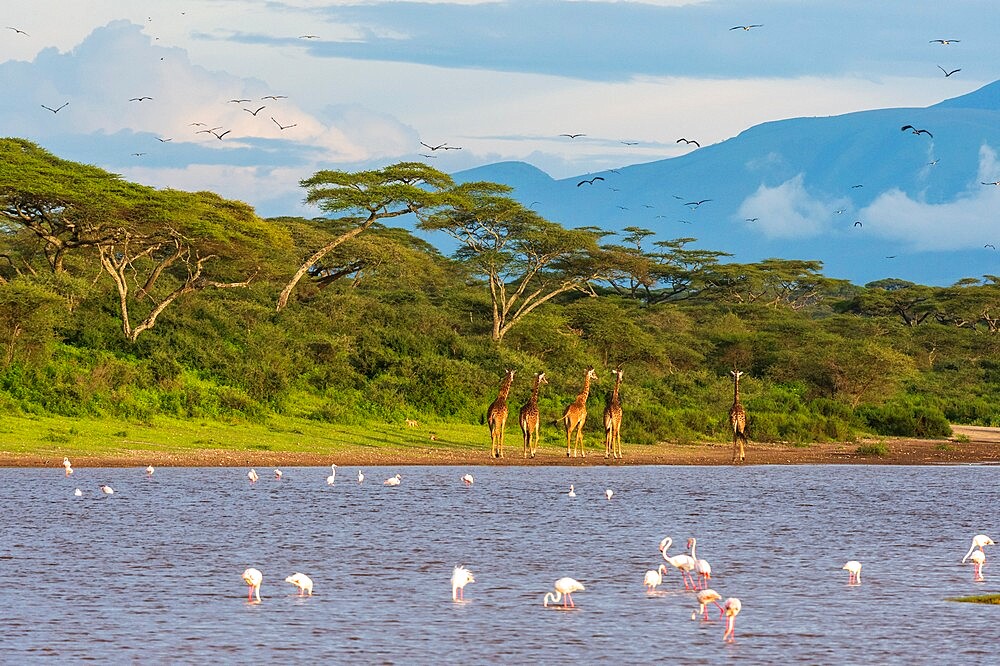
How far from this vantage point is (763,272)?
76.4 meters

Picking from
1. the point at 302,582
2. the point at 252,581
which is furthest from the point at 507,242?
the point at 252,581

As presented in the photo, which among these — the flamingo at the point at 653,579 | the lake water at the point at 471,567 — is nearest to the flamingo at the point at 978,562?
the lake water at the point at 471,567

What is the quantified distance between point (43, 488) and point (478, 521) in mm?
7381

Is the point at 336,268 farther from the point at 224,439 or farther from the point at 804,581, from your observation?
the point at 804,581

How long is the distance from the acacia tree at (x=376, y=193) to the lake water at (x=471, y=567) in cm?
1961

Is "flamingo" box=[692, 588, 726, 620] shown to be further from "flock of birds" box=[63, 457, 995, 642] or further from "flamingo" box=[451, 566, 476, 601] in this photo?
"flamingo" box=[451, 566, 476, 601]

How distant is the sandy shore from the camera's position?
27656 mm

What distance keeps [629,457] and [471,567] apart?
56.0ft

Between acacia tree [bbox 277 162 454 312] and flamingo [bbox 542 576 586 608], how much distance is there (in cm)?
3202

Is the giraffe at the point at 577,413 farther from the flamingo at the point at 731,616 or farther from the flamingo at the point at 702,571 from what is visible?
the flamingo at the point at 731,616

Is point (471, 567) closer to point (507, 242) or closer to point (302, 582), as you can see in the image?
point (302, 582)

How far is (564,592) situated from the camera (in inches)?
524

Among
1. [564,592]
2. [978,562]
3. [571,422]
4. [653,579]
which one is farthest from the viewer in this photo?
[571,422]

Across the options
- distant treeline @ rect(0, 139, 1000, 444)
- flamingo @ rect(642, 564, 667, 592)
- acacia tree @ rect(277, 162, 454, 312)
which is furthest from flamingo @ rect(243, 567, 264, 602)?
acacia tree @ rect(277, 162, 454, 312)
